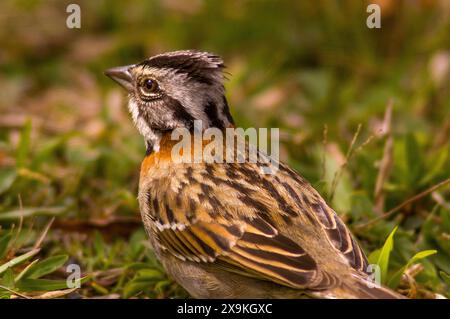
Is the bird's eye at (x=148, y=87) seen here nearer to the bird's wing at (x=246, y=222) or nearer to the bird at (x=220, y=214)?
the bird at (x=220, y=214)

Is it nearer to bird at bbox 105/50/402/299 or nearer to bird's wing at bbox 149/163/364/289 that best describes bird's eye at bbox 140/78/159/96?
bird at bbox 105/50/402/299

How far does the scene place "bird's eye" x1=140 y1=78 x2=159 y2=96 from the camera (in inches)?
223

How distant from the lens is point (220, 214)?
496 cm

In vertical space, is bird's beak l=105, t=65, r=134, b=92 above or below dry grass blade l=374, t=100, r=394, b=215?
above

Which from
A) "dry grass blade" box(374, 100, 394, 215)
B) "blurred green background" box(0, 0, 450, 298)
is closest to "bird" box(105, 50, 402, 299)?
"blurred green background" box(0, 0, 450, 298)

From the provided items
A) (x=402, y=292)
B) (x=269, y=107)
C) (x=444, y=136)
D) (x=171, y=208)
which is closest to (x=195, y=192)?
(x=171, y=208)

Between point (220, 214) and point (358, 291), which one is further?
point (220, 214)

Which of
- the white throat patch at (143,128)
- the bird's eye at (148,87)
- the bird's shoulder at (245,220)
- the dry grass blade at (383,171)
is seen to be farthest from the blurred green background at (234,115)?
the bird's eye at (148,87)

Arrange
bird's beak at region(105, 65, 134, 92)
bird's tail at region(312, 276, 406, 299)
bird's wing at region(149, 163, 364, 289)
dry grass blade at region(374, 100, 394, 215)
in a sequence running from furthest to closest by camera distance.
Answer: dry grass blade at region(374, 100, 394, 215) < bird's beak at region(105, 65, 134, 92) < bird's wing at region(149, 163, 364, 289) < bird's tail at region(312, 276, 406, 299)

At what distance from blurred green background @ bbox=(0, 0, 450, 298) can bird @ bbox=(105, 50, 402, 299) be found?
52 cm

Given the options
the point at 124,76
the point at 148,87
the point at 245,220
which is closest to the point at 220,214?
the point at 245,220

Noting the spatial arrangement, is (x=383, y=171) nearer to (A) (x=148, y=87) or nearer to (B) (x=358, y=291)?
(A) (x=148, y=87)

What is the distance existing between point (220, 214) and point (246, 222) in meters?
0.19
